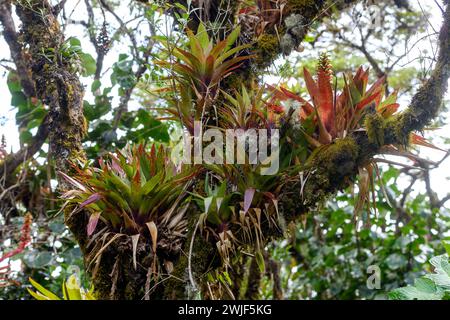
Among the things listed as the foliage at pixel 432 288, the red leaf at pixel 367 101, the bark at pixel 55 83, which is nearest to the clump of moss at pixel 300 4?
the red leaf at pixel 367 101

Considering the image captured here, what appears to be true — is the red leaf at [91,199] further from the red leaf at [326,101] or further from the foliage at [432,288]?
the foliage at [432,288]

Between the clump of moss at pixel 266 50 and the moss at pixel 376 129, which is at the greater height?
the clump of moss at pixel 266 50

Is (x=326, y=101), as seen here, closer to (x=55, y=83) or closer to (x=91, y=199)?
(x=91, y=199)

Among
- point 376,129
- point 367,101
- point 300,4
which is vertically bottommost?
point 376,129

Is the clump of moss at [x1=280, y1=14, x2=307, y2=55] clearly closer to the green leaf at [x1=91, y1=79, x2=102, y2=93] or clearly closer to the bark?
the bark

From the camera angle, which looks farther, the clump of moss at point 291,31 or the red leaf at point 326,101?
the clump of moss at point 291,31

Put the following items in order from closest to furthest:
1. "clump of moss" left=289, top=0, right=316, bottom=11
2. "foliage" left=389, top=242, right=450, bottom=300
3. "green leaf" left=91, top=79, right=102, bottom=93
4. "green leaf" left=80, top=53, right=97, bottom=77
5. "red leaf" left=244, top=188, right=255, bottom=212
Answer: "foliage" left=389, top=242, right=450, bottom=300, "red leaf" left=244, top=188, right=255, bottom=212, "clump of moss" left=289, top=0, right=316, bottom=11, "green leaf" left=80, top=53, right=97, bottom=77, "green leaf" left=91, top=79, right=102, bottom=93

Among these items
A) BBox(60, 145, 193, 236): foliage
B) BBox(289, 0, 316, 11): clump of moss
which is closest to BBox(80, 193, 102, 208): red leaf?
BBox(60, 145, 193, 236): foliage

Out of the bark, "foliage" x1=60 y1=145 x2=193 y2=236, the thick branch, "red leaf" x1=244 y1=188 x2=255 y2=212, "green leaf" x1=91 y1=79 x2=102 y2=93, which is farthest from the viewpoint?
"green leaf" x1=91 y1=79 x2=102 y2=93

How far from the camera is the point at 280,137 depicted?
2355 millimetres

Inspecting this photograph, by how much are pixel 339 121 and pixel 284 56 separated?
0.53 meters

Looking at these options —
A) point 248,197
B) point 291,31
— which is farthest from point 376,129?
point 291,31

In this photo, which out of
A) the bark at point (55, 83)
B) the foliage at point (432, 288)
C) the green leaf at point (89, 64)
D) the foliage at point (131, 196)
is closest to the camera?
the foliage at point (432, 288)
